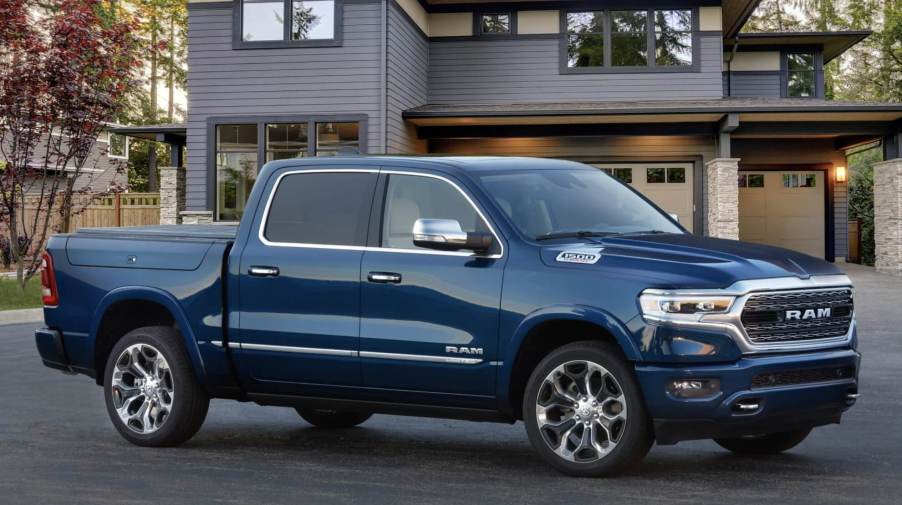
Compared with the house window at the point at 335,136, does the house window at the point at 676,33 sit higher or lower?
higher

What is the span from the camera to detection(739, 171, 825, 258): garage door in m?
33.8

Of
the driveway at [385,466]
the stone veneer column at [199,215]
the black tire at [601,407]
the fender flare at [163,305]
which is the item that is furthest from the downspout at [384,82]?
the black tire at [601,407]

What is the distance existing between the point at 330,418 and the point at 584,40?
72.7 ft

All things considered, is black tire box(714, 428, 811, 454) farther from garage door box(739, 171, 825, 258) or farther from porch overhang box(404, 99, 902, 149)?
garage door box(739, 171, 825, 258)

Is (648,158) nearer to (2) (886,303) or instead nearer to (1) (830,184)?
(1) (830,184)

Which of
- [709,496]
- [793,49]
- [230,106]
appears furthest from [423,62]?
[709,496]

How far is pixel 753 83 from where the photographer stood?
113ft

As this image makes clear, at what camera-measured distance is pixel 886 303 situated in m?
21.3

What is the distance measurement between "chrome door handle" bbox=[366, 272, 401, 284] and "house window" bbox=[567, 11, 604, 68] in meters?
23.2

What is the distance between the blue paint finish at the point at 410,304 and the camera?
21.8ft

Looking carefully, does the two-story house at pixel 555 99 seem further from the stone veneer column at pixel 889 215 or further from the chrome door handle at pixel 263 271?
the chrome door handle at pixel 263 271

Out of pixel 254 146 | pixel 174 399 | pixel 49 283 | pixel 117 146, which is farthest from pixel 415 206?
pixel 117 146

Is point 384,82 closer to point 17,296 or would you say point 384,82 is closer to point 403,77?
point 403,77

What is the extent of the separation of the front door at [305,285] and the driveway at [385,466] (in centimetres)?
59
